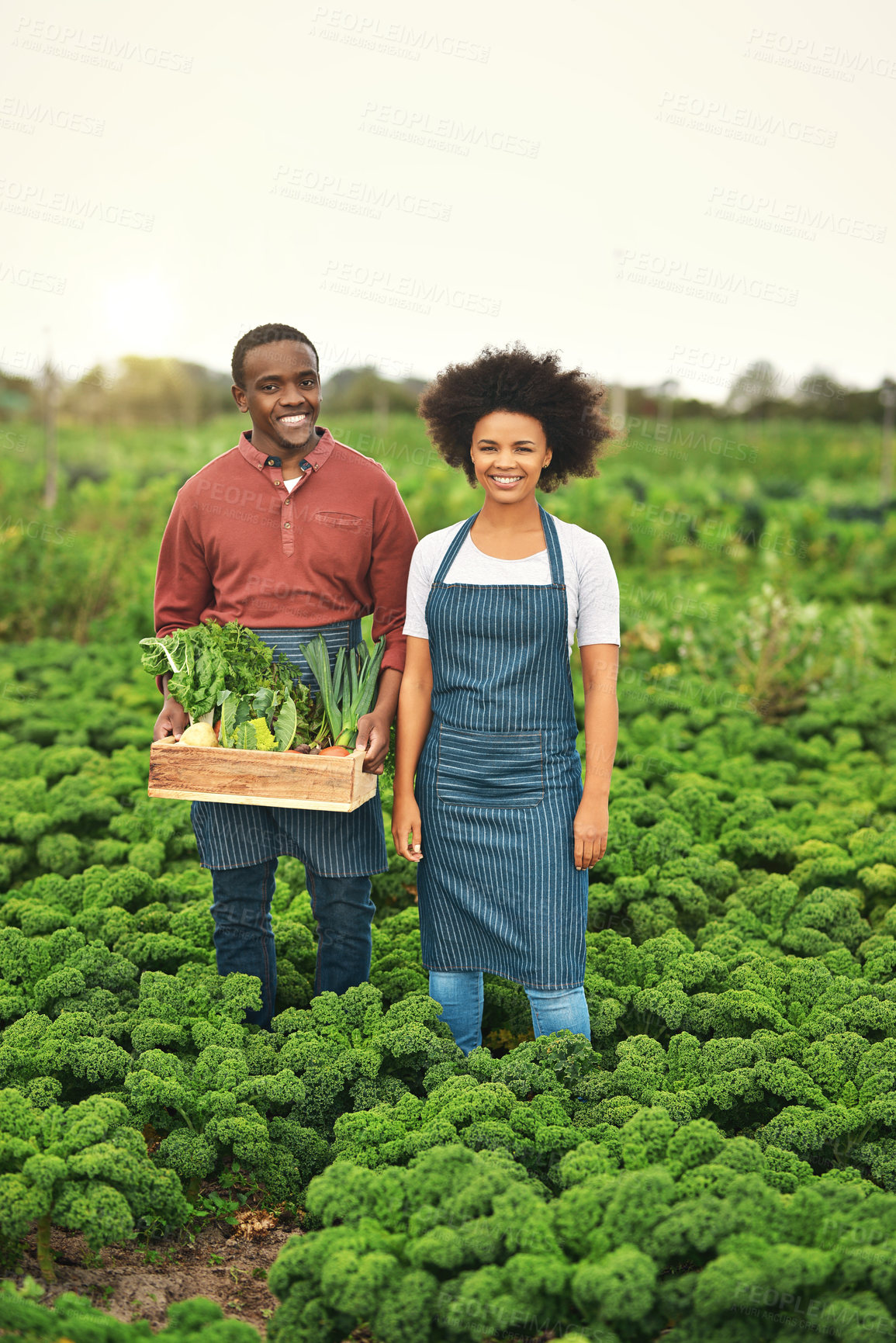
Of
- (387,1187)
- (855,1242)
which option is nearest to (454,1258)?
(387,1187)

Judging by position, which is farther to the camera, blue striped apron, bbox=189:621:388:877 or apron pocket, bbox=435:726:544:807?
blue striped apron, bbox=189:621:388:877

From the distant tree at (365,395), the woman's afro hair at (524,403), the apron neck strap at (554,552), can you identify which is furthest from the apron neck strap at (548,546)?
the distant tree at (365,395)

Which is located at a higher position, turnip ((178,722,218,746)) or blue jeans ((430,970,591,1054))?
turnip ((178,722,218,746))

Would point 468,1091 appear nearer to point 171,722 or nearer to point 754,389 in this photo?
point 171,722

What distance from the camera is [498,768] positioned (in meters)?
2.85

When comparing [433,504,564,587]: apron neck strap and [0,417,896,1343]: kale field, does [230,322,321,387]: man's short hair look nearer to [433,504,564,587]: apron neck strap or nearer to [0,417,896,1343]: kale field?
[433,504,564,587]: apron neck strap

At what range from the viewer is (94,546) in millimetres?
7957

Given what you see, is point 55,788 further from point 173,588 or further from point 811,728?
point 811,728

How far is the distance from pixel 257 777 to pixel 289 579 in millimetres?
593

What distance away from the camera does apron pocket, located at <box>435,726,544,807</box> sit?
9.36 ft

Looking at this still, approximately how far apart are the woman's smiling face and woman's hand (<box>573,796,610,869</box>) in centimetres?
82

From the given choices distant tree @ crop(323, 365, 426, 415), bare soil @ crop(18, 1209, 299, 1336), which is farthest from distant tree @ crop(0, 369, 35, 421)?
bare soil @ crop(18, 1209, 299, 1336)

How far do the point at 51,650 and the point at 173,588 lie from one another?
430 centimetres

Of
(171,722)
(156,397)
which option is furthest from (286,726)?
(156,397)
